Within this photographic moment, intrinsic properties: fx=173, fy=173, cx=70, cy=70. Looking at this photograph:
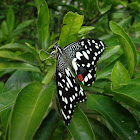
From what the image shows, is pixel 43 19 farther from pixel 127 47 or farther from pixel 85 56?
pixel 127 47

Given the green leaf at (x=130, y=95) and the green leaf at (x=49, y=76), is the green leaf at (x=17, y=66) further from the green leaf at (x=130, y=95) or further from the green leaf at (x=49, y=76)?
the green leaf at (x=130, y=95)

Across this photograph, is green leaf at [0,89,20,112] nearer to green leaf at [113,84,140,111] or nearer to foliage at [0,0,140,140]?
foliage at [0,0,140,140]

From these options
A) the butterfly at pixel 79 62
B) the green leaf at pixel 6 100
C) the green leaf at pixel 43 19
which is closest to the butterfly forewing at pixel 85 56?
the butterfly at pixel 79 62

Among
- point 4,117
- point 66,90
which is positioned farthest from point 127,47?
point 4,117

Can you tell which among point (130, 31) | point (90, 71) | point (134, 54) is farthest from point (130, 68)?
point (130, 31)

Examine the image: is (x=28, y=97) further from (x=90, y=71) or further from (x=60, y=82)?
(x=90, y=71)

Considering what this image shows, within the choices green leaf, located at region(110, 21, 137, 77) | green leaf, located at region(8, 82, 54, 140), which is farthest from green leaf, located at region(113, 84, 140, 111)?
green leaf, located at region(8, 82, 54, 140)
